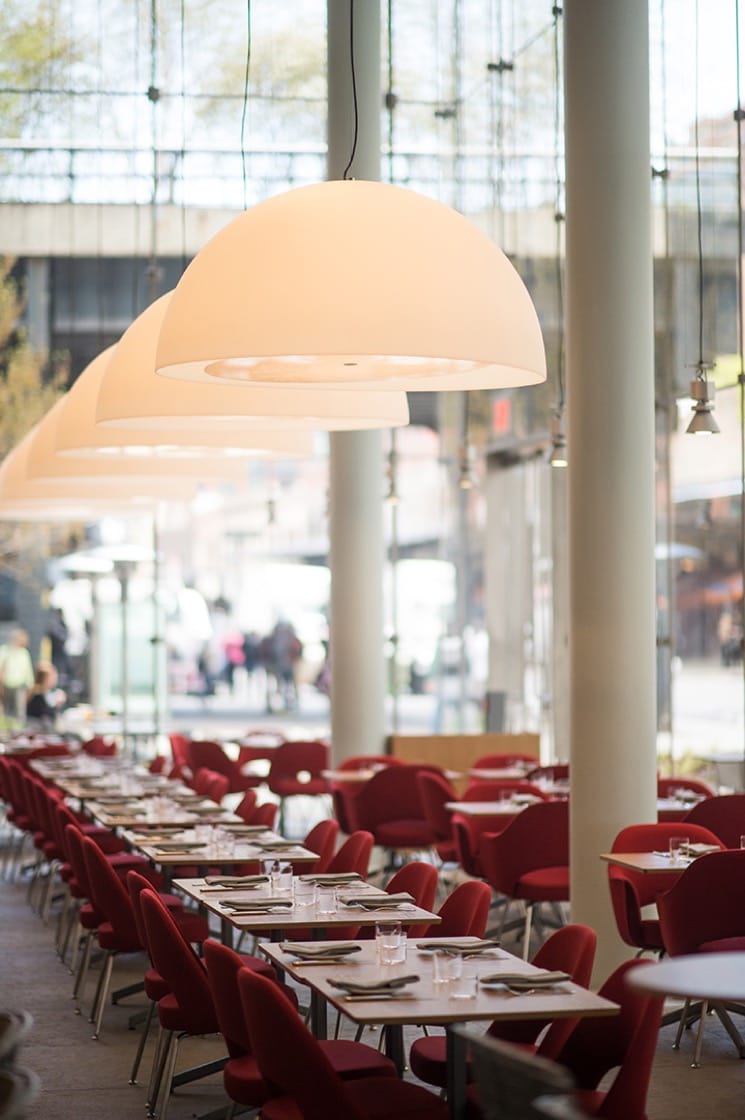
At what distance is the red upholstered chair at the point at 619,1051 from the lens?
4.81 m

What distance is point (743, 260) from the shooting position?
456 inches

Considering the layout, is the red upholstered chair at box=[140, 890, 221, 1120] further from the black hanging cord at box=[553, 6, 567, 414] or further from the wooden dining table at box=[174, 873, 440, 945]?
the black hanging cord at box=[553, 6, 567, 414]

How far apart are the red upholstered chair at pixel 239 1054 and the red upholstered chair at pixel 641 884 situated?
263cm

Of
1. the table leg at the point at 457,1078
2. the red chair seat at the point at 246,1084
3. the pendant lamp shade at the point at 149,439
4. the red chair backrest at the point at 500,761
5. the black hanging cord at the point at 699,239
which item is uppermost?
the black hanging cord at the point at 699,239

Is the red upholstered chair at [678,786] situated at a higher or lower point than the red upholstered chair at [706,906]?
higher

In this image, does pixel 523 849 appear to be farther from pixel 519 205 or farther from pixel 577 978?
pixel 519 205

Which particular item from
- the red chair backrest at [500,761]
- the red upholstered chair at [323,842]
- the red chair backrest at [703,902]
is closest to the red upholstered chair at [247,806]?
the red upholstered chair at [323,842]

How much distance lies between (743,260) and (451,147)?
6.48 m

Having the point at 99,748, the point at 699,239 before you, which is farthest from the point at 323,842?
the point at 99,748

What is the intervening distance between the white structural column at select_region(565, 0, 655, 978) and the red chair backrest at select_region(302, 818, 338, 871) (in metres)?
1.29

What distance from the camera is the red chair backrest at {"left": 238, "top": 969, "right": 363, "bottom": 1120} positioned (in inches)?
195

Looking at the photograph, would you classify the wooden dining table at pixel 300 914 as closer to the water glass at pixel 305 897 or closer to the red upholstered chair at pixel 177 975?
the water glass at pixel 305 897

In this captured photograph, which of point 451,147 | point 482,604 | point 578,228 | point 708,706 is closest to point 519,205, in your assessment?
point 451,147

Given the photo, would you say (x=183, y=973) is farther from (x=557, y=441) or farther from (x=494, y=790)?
(x=557, y=441)
